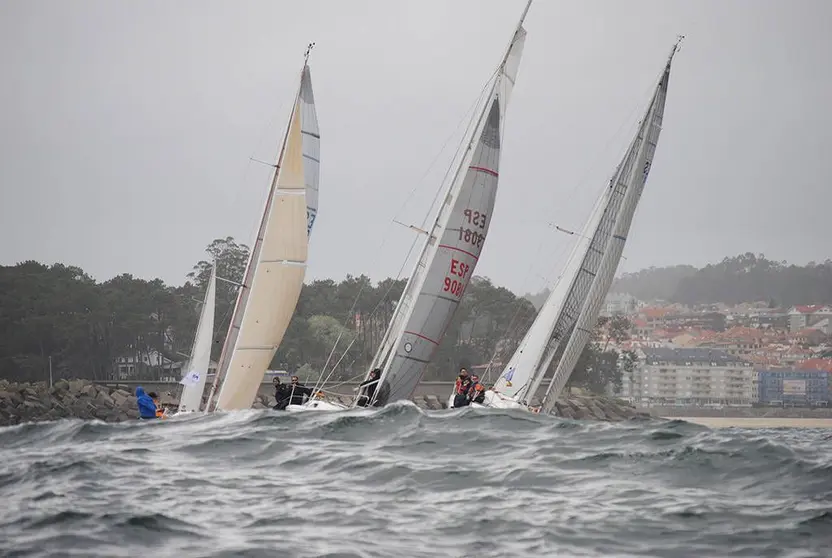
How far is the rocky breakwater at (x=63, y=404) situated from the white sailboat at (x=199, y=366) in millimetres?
24110

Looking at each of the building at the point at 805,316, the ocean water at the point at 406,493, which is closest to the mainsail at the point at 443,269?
the ocean water at the point at 406,493

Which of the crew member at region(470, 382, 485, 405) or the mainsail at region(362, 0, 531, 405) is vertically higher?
the mainsail at region(362, 0, 531, 405)

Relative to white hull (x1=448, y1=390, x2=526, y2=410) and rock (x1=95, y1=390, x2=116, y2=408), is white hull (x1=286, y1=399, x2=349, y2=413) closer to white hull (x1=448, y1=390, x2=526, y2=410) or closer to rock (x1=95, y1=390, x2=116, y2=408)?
white hull (x1=448, y1=390, x2=526, y2=410)

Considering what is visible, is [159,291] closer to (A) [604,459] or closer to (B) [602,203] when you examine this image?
(B) [602,203]

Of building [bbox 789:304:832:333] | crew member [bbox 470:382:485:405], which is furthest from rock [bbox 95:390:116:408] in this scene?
building [bbox 789:304:832:333]

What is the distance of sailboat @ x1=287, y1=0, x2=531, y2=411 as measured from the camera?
95.7 ft

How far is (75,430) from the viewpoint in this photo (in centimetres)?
1866

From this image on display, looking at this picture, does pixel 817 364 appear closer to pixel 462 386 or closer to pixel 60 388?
pixel 60 388

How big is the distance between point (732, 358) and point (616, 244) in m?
141

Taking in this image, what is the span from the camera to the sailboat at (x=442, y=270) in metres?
29.2

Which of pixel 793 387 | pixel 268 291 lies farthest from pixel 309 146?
pixel 793 387

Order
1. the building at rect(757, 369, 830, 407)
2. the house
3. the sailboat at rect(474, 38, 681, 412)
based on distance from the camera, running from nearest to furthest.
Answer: the sailboat at rect(474, 38, 681, 412)
the house
the building at rect(757, 369, 830, 407)

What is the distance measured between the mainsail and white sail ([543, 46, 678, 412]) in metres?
4.70

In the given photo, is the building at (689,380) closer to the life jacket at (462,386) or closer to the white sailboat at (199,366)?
the white sailboat at (199,366)
